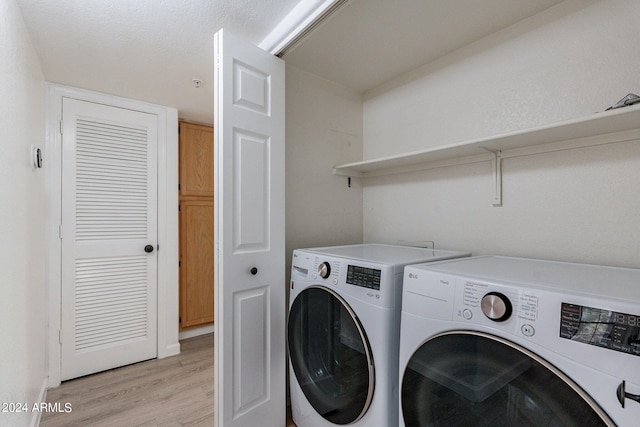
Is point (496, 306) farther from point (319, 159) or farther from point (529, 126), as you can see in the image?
point (319, 159)

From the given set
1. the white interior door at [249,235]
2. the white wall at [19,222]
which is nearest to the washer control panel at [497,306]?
the white interior door at [249,235]

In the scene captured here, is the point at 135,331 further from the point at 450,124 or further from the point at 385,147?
the point at 450,124

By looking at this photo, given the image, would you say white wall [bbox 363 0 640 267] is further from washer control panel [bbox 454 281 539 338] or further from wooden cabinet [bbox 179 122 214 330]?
wooden cabinet [bbox 179 122 214 330]

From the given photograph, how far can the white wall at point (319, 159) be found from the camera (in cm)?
186

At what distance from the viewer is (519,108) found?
1451mm

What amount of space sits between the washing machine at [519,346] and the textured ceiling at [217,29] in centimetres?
124

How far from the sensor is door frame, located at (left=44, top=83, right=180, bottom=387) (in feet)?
6.98

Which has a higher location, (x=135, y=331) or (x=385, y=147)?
(x=385, y=147)

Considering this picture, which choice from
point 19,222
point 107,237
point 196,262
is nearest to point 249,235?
point 19,222

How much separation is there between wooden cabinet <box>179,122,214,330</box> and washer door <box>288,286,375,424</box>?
1.72 m

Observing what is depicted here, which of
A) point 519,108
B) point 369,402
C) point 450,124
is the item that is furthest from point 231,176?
point 519,108

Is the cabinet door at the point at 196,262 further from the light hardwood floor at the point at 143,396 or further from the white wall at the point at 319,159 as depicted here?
the white wall at the point at 319,159

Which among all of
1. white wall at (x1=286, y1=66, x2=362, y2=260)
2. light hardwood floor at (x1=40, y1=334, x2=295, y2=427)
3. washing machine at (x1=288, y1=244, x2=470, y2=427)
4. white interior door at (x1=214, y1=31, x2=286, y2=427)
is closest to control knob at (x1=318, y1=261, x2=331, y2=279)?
washing machine at (x1=288, y1=244, x2=470, y2=427)

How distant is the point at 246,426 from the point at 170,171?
2113 mm
